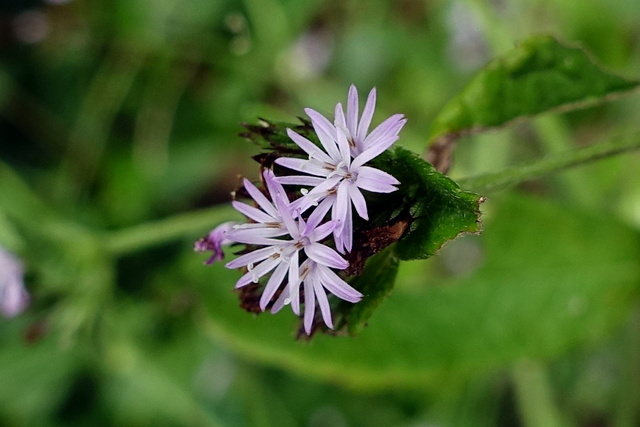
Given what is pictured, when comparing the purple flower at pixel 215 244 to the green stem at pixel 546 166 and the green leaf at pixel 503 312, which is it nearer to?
the green stem at pixel 546 166

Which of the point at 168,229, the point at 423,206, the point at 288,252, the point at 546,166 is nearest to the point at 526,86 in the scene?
the point at 546,166

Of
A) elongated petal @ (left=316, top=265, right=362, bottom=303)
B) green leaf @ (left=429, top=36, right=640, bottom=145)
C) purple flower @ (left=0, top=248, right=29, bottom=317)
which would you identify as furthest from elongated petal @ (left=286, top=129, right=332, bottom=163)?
purple flower @ (left=0, top=248, right=29, bottom=317)

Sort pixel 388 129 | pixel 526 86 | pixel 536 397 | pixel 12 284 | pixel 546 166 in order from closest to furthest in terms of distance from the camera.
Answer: pixel 388 129 → pixel 546 166 → pixel 526 86 → pixel 12 284 → pixel 536 397

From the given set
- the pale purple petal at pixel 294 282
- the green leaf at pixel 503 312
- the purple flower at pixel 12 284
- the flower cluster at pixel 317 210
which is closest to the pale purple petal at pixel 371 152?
the flower cluster at pixel 317 210

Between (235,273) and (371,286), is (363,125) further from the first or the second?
(235,273)

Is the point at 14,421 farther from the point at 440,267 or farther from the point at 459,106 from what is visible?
the point at 459,106

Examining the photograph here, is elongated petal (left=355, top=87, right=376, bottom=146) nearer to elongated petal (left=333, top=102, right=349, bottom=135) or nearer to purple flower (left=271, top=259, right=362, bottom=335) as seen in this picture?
elongated petal (left=333, top=102, right=349, bottom=135)
